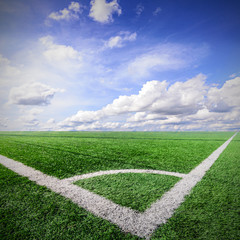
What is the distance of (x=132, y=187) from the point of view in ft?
13.0

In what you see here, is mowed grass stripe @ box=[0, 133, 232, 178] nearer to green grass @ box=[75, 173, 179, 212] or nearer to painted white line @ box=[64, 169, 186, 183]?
painted white line @ box=[64, 169, 186, 183]

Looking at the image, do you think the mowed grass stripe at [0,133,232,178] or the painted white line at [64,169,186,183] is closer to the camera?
the painted white line at [64,169,186,183]

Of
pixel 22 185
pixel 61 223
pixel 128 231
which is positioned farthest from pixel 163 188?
pixel 22 185

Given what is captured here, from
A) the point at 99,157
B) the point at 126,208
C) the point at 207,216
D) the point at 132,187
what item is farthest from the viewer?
the point at 99,157

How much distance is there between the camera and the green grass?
3.26 metres

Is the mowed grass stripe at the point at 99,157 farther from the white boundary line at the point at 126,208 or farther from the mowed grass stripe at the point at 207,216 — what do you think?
the mowed grass stripe at the point at 207,216

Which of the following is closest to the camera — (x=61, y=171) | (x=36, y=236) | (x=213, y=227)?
(x=36, y=236)

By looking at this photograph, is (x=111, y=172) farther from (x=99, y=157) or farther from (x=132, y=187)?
(x=99, y=157)

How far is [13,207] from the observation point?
298 centimetres

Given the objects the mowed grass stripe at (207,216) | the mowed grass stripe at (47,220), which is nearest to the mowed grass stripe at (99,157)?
the mowed grass stripe at (47,220)

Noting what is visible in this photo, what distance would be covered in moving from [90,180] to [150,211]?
2154mm

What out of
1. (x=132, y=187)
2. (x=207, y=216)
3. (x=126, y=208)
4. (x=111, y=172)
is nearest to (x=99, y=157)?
(x=111, y=172)

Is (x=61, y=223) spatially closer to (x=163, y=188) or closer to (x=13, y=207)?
(x=13, y=207)

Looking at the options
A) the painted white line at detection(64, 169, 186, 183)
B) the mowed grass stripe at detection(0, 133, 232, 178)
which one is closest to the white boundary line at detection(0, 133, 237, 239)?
the painted white line at detection(64, 169, 186, 183)
